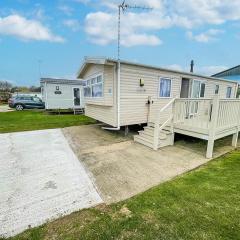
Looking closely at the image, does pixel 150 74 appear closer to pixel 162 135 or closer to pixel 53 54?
pixel 162 135

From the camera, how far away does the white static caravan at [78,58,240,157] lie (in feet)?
19.2

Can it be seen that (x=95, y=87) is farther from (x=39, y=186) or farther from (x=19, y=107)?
(x=19, y=107)

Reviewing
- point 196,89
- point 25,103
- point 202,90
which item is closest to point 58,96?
point 25,103

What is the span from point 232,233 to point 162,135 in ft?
13.8

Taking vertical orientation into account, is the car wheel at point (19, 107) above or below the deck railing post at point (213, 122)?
below

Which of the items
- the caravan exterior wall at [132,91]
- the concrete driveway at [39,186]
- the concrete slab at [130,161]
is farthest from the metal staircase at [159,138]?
the concrete driveway at [39,186]

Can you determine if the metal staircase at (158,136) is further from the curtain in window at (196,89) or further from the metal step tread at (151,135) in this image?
the curtain in window at (196,89)

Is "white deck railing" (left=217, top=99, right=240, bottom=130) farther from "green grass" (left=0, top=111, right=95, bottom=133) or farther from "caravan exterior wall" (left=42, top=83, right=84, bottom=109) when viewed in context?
"caravan exterior wall" (left=42, top=83, right=84, bottom=109)

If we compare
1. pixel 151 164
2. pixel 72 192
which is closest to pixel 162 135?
pixel 151 164

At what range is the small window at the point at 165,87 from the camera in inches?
334

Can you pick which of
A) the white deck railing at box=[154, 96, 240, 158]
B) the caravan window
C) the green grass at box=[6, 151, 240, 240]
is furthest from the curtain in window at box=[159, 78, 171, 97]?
the green grass at box=[6, 151, 240, 240]

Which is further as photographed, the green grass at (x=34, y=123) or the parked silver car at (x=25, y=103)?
the parked silver car at (x=25, y=103)

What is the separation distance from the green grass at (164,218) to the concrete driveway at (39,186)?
0.89ft

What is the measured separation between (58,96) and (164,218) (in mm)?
15836
